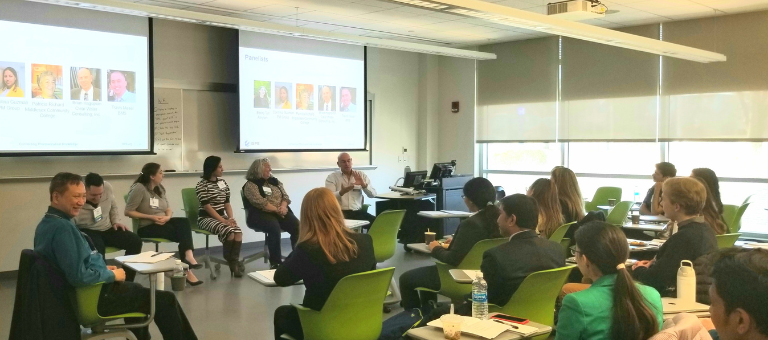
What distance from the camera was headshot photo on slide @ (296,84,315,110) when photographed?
30.0 ft

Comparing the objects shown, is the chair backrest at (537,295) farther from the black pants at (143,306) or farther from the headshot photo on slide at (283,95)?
the headshot photo on slide at (283,95)

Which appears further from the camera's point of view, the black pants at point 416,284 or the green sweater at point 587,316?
the black pants at point 416,284

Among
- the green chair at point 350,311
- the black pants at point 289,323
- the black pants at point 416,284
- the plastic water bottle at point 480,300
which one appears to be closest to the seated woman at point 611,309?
the plastic water bottle at point 480,300

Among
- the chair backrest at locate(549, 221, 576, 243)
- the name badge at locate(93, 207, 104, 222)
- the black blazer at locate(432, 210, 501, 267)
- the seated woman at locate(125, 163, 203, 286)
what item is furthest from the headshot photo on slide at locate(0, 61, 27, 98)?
the chair backrest at locate(549, 221, 576, 243)

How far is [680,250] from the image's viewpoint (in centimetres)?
355

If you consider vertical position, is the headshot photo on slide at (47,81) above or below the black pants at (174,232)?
above

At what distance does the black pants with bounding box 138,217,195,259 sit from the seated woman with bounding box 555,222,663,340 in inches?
206

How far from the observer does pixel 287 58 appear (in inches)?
355

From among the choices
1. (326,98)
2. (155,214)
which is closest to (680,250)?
(155,214)

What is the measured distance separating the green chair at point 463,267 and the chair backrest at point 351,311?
1.04 metres

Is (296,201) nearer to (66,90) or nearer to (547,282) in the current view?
(66,90)

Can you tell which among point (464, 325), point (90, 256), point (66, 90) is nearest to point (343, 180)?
point (66, 90)

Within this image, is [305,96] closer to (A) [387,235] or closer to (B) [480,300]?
(A) [387,235]

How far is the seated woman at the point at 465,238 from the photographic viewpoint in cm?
441
